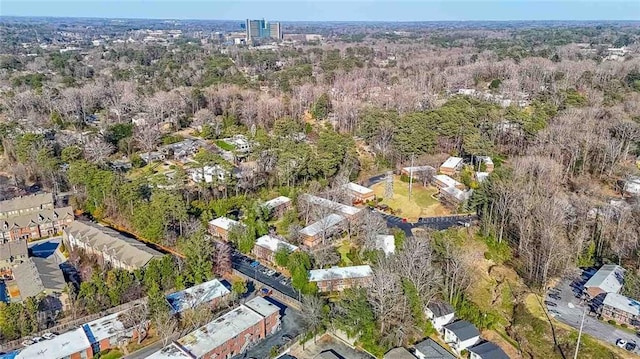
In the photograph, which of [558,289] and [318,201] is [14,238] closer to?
[318,201]

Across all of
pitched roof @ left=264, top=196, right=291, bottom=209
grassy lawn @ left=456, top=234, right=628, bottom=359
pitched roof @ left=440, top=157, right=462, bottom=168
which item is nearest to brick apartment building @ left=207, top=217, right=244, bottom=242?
pitched roof @ left=264, top=196, right=291, bottom=209

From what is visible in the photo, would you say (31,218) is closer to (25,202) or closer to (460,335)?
(25,202)

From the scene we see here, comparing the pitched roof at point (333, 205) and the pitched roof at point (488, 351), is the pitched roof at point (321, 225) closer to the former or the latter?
the pitched roof at point (333, 205)

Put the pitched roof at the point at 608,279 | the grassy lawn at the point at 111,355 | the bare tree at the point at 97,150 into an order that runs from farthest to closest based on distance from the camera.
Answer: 1. the bare tree at the point at 97,150
2. the pitched roof at the point at 608,279
3. the grassy lawn at the point at 111,355

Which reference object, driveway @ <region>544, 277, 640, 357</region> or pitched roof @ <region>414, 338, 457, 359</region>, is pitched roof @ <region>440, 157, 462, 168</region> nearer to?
driveway @ <region>544, 277, 640, 357</region>

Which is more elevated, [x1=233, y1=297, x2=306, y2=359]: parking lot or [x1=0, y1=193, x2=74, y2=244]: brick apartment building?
[x1=0, y1=193, x2=74, y2=244]: brick apartment building

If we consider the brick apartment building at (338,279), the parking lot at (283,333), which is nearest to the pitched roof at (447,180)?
the brick apartment building at (338,279)
